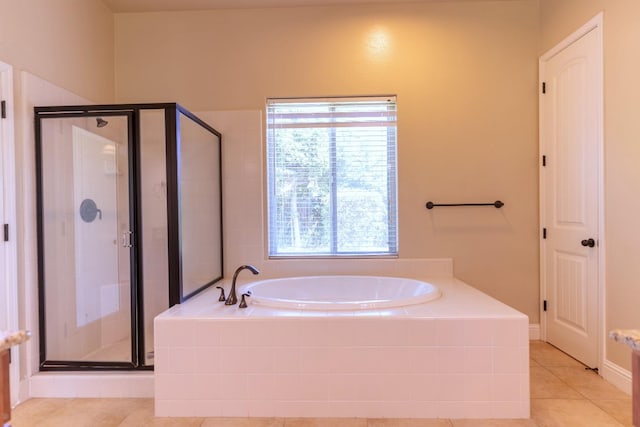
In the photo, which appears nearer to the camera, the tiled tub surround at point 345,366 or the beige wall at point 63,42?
the tiled tub surround at point 345,366

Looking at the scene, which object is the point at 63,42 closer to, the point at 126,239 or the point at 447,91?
the point at 126,239

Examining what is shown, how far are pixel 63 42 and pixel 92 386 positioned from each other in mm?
2204

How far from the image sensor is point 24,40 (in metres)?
2.14

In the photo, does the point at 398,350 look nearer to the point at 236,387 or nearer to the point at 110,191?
the point at 236,387

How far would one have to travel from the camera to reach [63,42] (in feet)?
8.14

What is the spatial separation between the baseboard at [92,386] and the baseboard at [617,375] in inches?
106

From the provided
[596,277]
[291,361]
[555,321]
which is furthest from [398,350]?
[555,321]

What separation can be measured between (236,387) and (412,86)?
→ 2.49 metres

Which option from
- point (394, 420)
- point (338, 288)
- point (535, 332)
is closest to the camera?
point (394, 420)

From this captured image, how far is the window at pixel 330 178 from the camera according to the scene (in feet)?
9.98

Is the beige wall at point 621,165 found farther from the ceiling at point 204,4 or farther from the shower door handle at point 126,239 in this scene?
the shower door handle at point 126,239

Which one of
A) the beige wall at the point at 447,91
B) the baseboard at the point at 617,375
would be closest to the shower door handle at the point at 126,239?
the beige wall at the point at 447,91

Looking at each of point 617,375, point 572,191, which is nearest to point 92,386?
point 617,375

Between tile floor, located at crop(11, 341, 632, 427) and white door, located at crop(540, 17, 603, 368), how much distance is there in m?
0.38
